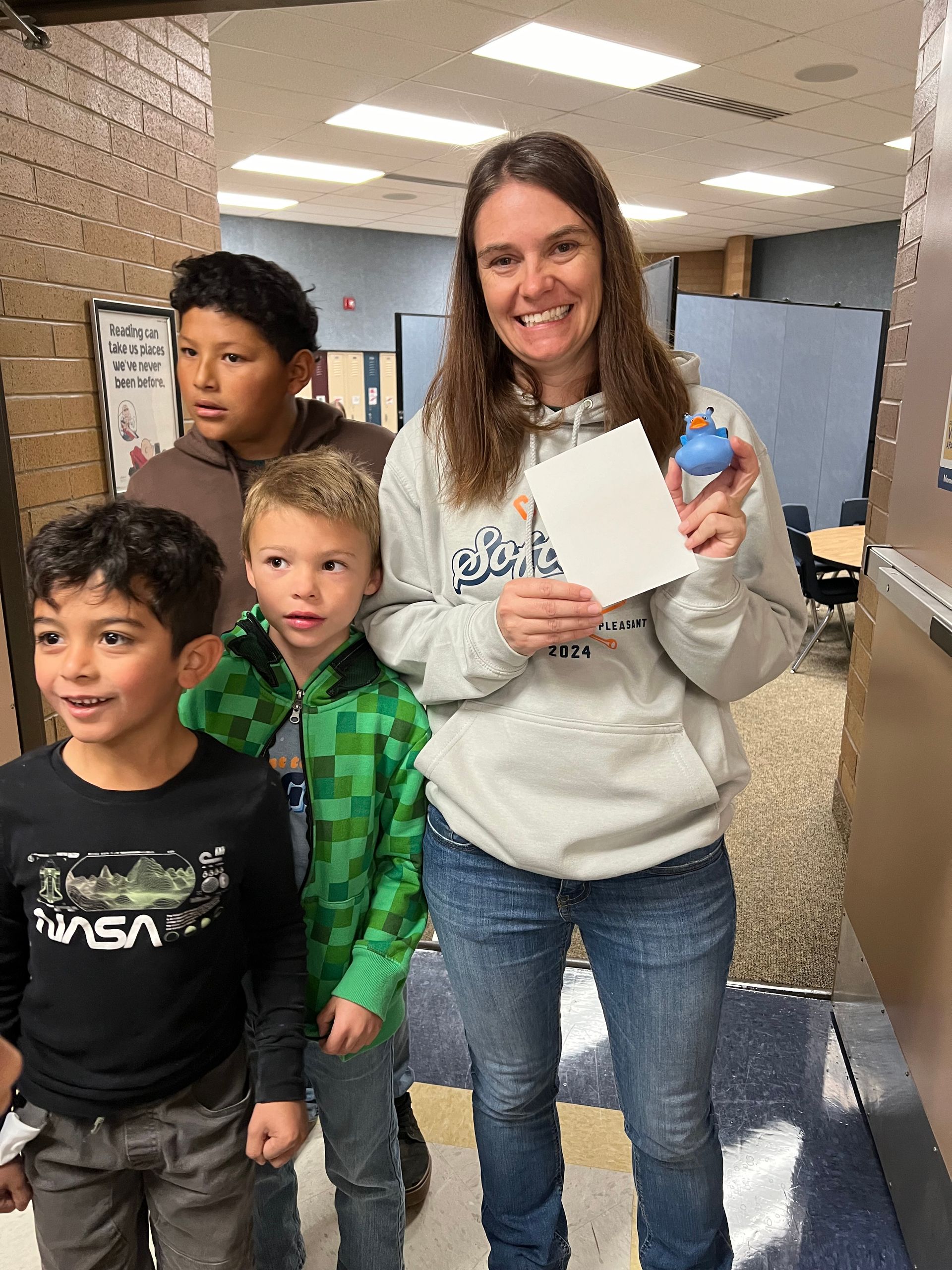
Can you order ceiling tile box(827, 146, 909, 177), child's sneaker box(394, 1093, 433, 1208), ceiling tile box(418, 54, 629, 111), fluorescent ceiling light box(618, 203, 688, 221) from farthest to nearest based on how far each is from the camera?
fluorescent ceiling light box(618, 203, 688, 221), ceiling tile box(827, 146, 909, 177), ceiling tile box(418, 54, 629, 111), child's sneaker box(394, 1093, 433, 1208)

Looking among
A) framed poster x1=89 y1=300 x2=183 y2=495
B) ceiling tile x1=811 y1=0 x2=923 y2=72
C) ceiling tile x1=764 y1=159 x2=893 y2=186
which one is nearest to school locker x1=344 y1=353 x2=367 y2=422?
ceiling tile x1=764 y1=159 x2=893 y2=186

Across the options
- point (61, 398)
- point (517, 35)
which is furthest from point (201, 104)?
point (517, 35)

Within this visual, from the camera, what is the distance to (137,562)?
100 cm

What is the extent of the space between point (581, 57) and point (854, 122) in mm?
2275

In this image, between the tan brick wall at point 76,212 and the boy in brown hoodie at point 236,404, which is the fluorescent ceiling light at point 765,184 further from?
the boy in brown hoodie at point 236,404

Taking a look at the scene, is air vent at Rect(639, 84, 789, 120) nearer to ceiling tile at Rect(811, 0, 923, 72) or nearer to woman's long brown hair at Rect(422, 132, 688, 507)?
ceiling tile at Rect(811, 0, 923, 72)

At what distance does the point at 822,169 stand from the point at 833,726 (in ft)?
17.1

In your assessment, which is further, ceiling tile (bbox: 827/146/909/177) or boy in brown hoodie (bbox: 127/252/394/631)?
ceiling tile (bbox: 827/146/909/177)

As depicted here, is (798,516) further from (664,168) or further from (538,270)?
(538,270)

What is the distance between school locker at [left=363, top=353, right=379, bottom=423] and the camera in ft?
33.7

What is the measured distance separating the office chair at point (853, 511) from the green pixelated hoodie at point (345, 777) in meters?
5.90

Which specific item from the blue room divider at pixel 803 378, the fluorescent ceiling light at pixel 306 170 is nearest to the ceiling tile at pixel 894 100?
the blue room divider at pixel 803 378

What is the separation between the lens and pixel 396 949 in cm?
118

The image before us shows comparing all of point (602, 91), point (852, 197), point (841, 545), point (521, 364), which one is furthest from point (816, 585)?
point (852, 197)
